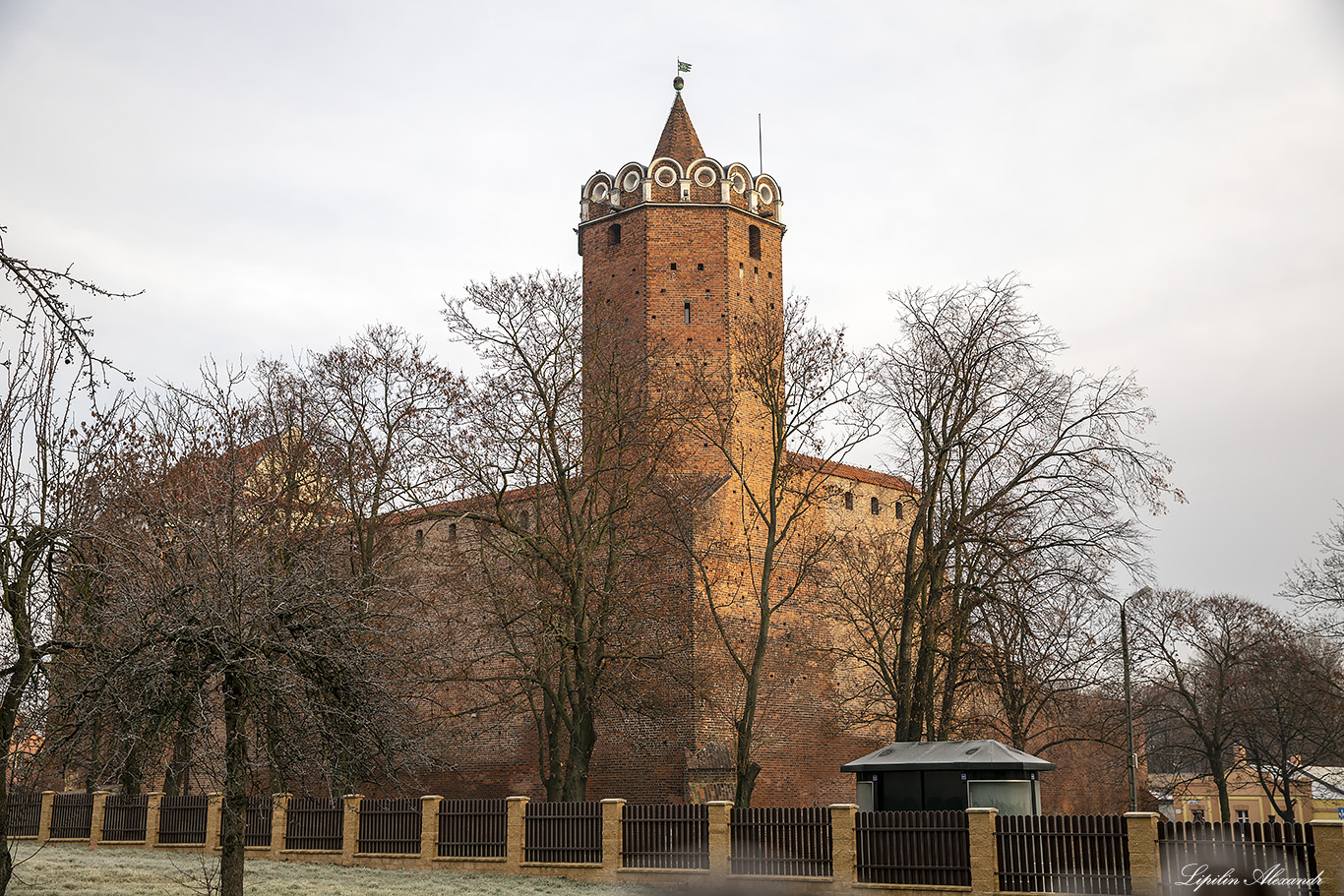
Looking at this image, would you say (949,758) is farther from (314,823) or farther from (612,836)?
(314,823)

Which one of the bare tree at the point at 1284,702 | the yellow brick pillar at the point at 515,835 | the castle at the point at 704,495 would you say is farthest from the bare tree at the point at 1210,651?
the yellow brick pillar at the point at 515,835

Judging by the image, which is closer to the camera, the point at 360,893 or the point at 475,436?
the point at 360,893

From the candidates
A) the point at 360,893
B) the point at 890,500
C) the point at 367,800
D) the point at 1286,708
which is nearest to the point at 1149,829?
the point at 360,893

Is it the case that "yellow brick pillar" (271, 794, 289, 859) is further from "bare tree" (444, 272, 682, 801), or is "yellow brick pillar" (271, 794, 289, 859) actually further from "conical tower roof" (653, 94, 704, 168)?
"conical tower roof" (653, 94, 704, 168)

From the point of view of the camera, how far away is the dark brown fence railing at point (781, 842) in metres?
17.8

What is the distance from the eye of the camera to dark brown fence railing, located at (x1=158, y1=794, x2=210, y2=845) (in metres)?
22.5

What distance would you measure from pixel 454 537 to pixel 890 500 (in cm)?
1499

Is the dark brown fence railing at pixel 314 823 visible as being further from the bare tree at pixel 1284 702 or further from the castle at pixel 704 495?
the bare tree at pixel 1284 702

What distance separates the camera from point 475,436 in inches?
947

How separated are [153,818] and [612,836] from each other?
10.4m

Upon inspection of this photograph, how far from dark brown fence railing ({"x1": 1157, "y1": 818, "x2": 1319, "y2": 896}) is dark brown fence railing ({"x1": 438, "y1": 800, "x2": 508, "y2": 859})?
35.9 feet

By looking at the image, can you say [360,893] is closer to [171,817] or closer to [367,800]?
[367,800]

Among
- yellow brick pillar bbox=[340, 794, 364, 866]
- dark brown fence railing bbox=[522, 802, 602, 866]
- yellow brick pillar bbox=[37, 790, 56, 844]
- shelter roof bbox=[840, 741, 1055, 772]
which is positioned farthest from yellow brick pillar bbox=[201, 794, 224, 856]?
shelter roof bbox=[840, 741, 1055, 772]

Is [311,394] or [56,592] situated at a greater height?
[311,394]
